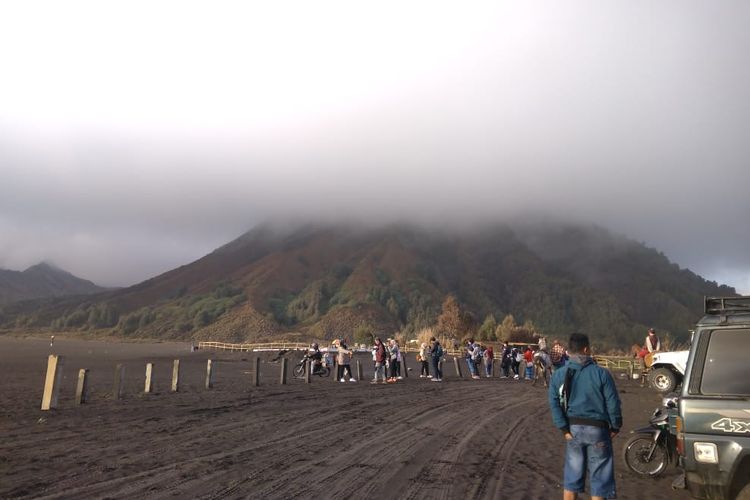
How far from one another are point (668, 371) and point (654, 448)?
996 cm

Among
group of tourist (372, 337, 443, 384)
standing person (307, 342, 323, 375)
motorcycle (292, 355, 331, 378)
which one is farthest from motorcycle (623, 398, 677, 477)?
motorcycle (292, 355, 331, 378)

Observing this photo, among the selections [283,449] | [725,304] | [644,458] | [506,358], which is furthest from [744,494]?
[506,358]

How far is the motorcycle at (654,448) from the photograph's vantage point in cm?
715

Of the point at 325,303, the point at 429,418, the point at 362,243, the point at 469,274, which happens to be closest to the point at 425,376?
the point at 429,418

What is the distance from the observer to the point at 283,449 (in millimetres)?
8266

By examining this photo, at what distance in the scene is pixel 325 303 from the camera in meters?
130

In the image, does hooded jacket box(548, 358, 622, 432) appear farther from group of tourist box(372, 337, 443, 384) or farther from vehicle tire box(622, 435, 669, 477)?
group of tourist box(372, 337, 443, 384)

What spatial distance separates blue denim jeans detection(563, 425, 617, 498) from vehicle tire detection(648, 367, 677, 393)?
13.0m

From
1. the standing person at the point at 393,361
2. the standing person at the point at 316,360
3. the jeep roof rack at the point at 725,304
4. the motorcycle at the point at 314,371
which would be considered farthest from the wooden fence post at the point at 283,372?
the jeep roof rack at the point at 725,304

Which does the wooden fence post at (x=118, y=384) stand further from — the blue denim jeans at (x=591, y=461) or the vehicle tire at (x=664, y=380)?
the vehicle tire at (x=664, y=380)

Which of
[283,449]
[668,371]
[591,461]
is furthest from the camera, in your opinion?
[668,371]

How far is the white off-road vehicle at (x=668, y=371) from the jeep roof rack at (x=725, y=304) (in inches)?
471

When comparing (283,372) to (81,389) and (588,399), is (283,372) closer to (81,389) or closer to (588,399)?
(81,389)

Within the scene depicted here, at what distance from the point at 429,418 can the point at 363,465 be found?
195 inches
